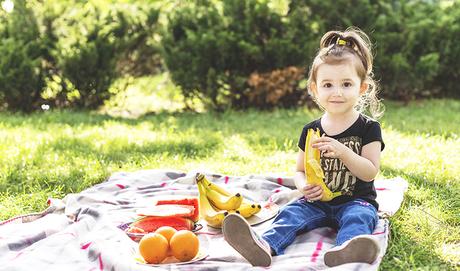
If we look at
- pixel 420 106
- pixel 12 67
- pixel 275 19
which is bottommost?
pixel 420 106

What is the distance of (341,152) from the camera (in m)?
3.09

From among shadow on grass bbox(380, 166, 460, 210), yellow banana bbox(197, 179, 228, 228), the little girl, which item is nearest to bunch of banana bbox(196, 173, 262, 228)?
yellow banana bbox(197, 179, 228, 228)

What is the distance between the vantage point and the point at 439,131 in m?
5.90

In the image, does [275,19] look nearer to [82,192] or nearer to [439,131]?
[439,131]

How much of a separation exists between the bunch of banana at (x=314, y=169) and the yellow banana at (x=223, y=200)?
0.47m

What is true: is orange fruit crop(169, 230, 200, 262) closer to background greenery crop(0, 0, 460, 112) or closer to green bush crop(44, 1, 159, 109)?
background greenery crop(0, 0, 460, 112)

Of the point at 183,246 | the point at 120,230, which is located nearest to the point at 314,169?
the point at 183,246

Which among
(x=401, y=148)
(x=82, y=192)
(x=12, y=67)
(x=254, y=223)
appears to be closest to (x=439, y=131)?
(x=401, y=148)

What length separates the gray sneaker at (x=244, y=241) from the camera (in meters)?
2.73

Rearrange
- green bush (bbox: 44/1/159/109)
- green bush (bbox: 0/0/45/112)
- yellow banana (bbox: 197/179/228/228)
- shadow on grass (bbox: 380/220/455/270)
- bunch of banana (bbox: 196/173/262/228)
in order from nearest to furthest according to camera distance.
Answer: shadow on grass (bbox: 380/220/455/270)
yellow banana (bbox: 197/179/228/228)
bunch of banana (bbox: 196/173/262/228)
green bush (bbox: 0/0/45/112)
green bush (bbox: 44/1/159/109)

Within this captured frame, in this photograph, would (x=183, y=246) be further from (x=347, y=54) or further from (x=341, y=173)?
(x=347, y=54)

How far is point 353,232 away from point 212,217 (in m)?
0.84

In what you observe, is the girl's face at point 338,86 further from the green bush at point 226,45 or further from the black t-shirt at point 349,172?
the green bush at point 226,45

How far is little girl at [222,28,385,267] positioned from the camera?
10.2 feet
